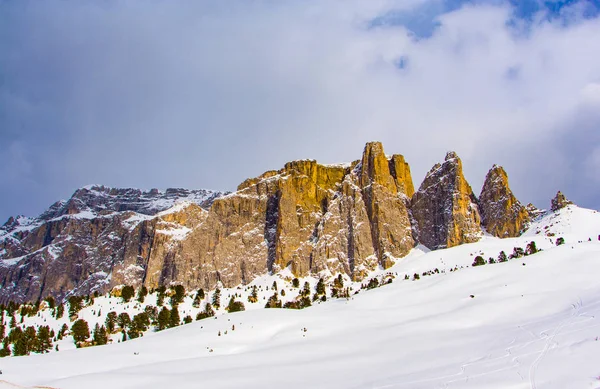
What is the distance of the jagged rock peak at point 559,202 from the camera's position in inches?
7539

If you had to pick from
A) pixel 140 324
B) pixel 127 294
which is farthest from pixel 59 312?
pixel 140 324

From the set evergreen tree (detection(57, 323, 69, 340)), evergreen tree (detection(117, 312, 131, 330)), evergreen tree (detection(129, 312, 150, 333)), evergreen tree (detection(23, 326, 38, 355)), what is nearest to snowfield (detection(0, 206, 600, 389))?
evergreen tree (detection(129, 312, 150, 333))

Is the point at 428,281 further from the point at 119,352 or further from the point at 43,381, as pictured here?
the point at 43,381

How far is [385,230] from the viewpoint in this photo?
200 m

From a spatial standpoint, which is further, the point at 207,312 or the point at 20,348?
the point at 207,312

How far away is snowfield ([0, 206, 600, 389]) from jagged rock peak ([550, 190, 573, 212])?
133 m

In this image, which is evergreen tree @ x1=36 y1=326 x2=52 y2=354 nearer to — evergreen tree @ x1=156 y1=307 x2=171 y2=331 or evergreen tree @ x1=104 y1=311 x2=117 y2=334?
evergreen tree @ x1=104 y1=311 x2=117 y2=334

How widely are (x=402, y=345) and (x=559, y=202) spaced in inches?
7207

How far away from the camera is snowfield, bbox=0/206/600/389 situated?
79.2ft

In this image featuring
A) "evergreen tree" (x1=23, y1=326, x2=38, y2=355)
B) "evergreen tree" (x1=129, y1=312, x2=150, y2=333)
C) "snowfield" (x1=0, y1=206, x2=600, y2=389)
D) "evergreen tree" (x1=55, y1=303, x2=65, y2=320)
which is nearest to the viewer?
"snowfield" (x1=0, y1=206, x2=600, y2=389)

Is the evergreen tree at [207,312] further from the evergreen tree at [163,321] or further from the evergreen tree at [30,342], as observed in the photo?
the evergreen tree at [30,342]

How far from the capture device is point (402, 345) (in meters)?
37.8

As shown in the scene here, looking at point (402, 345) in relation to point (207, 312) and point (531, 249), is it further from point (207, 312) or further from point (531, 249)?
point (531, 249)

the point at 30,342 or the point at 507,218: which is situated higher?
the point at 507,218
